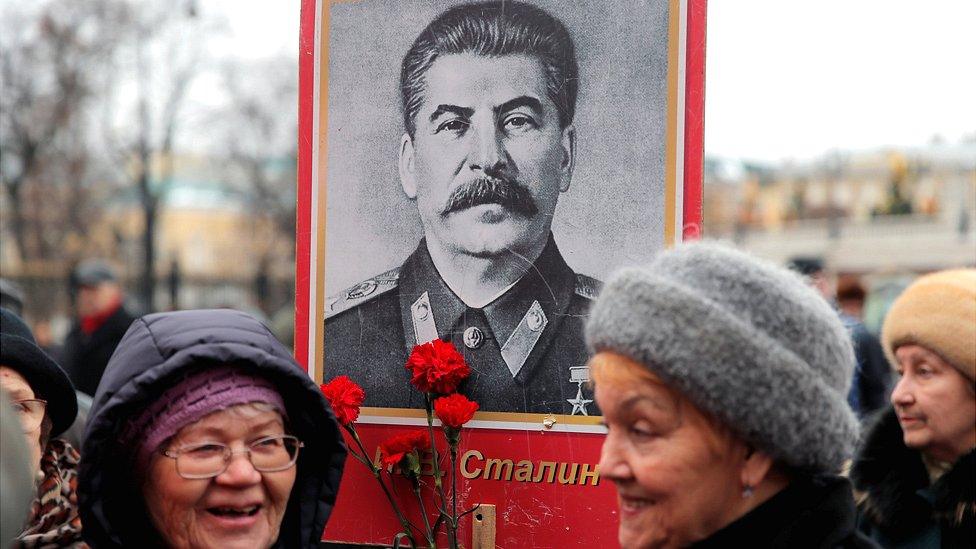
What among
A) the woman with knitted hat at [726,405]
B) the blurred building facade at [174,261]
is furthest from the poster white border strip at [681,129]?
the blurred building facade at [174,261]

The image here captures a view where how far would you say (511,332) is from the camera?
2.94m

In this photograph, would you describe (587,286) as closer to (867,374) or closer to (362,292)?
(362,292)

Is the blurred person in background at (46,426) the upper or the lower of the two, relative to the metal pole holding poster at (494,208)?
lower

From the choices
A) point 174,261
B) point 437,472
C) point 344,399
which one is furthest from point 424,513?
point 174,261

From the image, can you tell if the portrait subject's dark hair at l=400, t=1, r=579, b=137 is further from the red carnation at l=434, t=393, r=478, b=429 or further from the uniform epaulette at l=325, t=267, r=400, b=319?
the red carnation at l=434, t=393, r=478, b=429

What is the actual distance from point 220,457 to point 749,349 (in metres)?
1.19

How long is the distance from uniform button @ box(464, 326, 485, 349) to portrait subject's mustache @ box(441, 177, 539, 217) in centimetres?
32

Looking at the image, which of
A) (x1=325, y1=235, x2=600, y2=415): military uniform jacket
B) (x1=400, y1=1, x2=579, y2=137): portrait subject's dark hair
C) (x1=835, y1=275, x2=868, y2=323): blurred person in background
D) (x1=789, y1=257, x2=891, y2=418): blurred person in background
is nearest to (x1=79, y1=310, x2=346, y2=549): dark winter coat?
(x1=325, y1=235, x2=600, y2=415): military uniform jacket

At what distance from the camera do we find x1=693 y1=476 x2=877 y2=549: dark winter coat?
1922 millimetres

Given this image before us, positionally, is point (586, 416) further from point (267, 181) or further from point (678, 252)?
point (267, 181)

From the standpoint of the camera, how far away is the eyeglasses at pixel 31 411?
2943 mm

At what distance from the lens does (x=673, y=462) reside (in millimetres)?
1978

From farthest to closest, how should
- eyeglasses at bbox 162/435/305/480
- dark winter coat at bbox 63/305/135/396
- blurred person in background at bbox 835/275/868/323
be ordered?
dark winter coat at bbox 63/305/135/396 < blurred person in background at bbox 835/275/868/323 < eyeglasses at bbox 162/435/305/480

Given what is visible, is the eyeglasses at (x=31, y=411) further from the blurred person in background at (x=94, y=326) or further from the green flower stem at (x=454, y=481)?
the blurred person in background at (x=94, y=326)
